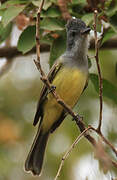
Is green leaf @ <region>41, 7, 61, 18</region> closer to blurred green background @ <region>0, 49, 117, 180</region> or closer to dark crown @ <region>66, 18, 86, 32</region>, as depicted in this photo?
dark crown @ <region>66, 18, 86, 32</region>

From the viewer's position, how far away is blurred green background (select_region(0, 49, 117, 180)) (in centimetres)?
367

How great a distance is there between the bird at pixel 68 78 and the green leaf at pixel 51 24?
0.08m

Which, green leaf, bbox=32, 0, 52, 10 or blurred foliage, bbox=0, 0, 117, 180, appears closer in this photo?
green leaf, bbox=32, 0, 52, 10

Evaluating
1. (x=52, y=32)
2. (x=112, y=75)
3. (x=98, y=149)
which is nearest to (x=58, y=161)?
(x=112, y=75)

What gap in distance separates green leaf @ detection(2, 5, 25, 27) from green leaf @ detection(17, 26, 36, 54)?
7.5 inches

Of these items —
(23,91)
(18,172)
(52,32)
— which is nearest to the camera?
(52,32)

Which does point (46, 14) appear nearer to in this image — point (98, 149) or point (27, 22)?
point (27, 22)

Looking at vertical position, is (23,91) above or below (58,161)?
above

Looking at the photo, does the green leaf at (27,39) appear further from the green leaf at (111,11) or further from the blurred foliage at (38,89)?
the green leaf at (111,11)

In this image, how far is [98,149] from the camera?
161 cm

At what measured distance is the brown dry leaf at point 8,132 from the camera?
3.82 m

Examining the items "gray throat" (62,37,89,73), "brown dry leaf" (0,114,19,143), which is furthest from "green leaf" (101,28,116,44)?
"brown dry leaf" (0,114,19,143)

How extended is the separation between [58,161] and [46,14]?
5.29ft

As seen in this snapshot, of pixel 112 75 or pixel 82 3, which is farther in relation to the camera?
pixel 112 75
